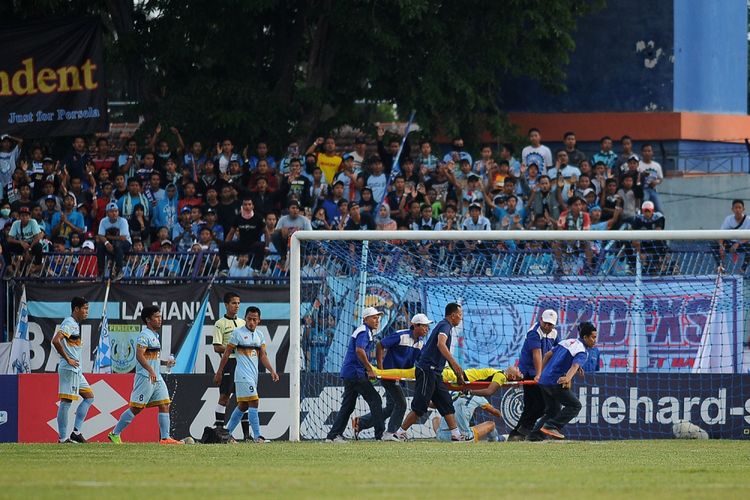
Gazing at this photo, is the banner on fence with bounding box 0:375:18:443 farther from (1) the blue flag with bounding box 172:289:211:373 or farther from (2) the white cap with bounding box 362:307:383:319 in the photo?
(2) the white cap with bounding box 362:307:383:319

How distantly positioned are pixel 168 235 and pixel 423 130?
5.96 meters

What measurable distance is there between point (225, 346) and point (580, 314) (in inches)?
212

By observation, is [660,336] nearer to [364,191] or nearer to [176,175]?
[364,191]

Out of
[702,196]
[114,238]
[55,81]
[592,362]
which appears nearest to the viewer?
[592,362]

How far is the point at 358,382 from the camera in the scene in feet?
59.0

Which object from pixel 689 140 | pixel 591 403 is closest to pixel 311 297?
pixel 591 403

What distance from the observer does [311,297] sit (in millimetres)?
19984

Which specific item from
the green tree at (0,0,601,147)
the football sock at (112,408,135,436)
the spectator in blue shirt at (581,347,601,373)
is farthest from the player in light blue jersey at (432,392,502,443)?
the green tree at (0,0,601,147)

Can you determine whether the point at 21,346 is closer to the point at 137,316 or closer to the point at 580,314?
the point at 137,316

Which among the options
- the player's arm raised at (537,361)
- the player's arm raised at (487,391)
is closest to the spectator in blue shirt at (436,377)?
the player's arm raised at (487,391)

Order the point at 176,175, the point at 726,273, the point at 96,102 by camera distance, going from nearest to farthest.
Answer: the point at 726,273
the point at 176,175
the point at 96,102

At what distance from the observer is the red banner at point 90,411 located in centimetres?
1900

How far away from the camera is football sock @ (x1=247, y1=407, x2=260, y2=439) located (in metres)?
17.5

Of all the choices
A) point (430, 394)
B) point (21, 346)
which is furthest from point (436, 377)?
point (21, 346)
